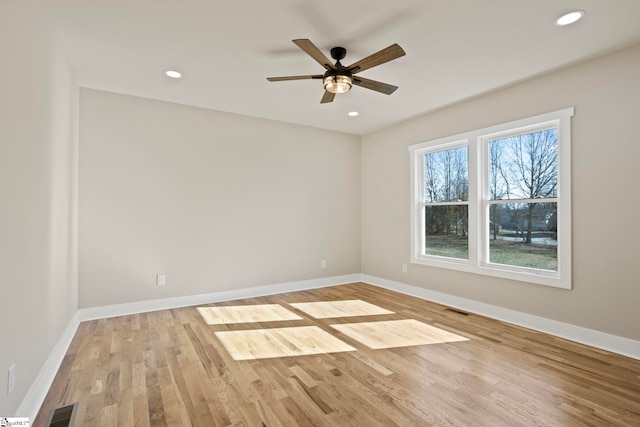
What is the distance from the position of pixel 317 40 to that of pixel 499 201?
111 inches

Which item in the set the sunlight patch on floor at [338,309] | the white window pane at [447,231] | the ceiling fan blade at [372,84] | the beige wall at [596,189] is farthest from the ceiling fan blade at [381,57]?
the sunlight patch on floor at [338,309]

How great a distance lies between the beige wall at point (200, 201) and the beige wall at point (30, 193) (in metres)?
0.88

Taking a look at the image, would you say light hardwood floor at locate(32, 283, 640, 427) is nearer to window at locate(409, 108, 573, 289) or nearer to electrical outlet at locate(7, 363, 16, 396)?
electrical outlet at locate(7, 363, 16, 396)

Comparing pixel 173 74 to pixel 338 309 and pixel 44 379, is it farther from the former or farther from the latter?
pixel 338 309

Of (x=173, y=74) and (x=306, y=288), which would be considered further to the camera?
(x=306, y=288)

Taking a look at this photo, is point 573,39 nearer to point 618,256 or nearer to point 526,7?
point 526,7

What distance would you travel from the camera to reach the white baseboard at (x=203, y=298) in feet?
11.9

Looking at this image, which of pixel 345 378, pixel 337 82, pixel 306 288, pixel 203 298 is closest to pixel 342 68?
pixel 337 82

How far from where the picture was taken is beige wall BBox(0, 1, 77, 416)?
5.14 feet

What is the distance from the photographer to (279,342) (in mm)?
2965

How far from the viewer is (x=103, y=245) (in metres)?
3.66

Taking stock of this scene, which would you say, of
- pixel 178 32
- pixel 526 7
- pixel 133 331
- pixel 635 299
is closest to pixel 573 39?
pixel 526 7

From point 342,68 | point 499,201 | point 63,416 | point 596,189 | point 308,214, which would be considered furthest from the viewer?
point 308,214

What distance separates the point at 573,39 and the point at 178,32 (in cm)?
328
